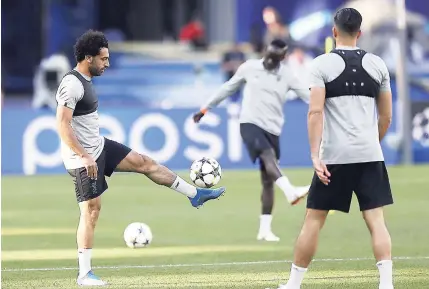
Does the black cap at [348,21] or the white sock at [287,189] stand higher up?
the black cap at [348,21]

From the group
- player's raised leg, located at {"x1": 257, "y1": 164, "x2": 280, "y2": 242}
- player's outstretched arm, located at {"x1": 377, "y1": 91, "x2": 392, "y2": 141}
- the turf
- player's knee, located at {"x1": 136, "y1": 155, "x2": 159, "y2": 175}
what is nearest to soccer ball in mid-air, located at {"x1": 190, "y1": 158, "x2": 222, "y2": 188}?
player's knee, located at {"x1": 136, "y1": 155, "x2": 159, "y2": 175}

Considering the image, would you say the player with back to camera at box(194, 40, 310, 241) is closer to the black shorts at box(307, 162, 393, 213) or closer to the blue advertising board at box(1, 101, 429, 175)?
the black shorts at box(307, 162, 393, 213)

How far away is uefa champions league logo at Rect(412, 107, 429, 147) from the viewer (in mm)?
24547

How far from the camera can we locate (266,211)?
13.7m

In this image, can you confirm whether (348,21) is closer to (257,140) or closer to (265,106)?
(257,140)

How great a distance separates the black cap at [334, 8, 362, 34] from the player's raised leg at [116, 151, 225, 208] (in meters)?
2.71

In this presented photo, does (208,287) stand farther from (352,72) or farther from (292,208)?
(292,208)

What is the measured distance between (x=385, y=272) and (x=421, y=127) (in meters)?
16.1

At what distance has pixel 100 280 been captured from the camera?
10.2m

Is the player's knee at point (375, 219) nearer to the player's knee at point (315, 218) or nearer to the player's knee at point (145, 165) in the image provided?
the player's knee at point (315, 218)

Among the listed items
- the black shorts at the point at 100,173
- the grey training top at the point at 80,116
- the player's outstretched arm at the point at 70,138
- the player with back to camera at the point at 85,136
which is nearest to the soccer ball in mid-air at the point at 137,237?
the black shorts at the point at 100,173

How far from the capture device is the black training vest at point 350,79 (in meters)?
8.79

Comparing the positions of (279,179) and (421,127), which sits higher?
(279,179)

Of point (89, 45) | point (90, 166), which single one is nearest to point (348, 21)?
point (89, 45)
